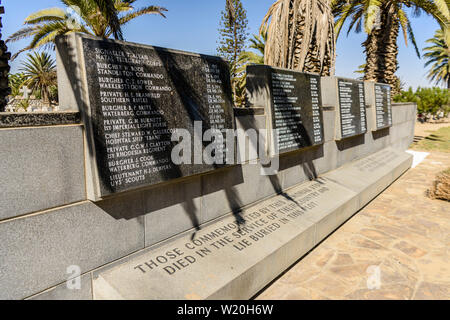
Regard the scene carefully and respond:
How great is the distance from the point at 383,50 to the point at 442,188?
31.9 feet

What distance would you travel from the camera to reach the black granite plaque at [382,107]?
9.50 m

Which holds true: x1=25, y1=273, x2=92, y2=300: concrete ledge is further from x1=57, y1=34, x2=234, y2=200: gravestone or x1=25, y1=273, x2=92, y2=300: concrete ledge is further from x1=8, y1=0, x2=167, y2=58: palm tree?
x1=8, y1=0, x2=167, y2=58: palm tree

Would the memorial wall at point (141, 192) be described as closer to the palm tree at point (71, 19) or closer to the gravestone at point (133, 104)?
the gravestone at point (133, 104)

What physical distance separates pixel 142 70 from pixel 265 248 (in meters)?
2.51

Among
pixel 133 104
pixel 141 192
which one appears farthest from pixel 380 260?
pixel 133 104

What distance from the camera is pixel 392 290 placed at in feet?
11.8

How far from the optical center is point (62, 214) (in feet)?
8.54

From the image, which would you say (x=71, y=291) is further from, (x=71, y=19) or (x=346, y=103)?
(x=71, y=19)

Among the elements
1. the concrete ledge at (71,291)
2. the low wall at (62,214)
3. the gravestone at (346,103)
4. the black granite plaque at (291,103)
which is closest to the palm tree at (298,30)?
the gravestone at (346,103)

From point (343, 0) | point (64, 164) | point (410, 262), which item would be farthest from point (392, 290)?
point (343, 0)

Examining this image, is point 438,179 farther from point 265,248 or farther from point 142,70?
point 142,70

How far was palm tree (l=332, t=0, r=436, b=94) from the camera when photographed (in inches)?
515

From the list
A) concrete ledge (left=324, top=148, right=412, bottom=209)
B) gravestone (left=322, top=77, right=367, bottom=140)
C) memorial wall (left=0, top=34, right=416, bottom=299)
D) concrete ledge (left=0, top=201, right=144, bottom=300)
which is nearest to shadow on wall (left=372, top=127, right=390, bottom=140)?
concrete ledge (left=324, top=148, right=412, bottom=209)

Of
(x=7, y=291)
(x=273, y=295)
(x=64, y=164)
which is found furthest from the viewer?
(x=273, y=295)
